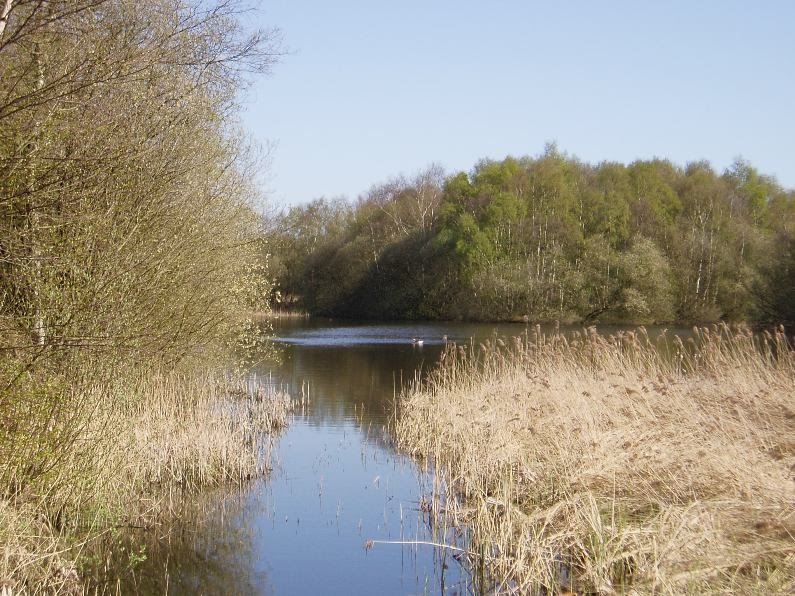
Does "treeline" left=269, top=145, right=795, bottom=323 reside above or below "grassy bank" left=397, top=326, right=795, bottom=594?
above

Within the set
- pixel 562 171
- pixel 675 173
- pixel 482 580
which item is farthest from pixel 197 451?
pixel 675 173

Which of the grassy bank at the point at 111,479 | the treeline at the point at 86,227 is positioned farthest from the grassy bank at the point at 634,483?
the treeline at the point at 86,227

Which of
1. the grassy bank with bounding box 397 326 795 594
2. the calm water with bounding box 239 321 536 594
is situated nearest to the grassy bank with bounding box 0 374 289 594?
the calm water with bounding box 239 321 536 594

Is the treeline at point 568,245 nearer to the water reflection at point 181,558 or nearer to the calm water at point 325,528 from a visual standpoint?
the calm water at point 325,528

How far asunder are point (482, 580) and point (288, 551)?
7.43ft

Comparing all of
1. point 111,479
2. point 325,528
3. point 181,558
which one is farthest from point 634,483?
point 111,479

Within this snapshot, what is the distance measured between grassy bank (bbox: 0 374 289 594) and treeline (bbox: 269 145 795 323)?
28.0m

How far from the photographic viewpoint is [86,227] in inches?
320

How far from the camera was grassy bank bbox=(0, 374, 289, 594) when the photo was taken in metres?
6.34

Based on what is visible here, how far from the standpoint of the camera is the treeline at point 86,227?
257 inches

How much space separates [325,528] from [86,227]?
4044 millimetres

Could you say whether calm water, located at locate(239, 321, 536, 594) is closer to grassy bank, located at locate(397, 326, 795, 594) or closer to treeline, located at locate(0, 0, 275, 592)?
grassy bank, located at locate(397, 326, 795, 594)

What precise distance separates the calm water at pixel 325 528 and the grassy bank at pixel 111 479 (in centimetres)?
49

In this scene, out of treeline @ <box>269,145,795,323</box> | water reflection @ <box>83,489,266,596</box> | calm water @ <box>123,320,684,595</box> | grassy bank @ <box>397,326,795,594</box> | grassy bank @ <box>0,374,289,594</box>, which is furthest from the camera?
treeline @ <box>269,145,795,323</box>
